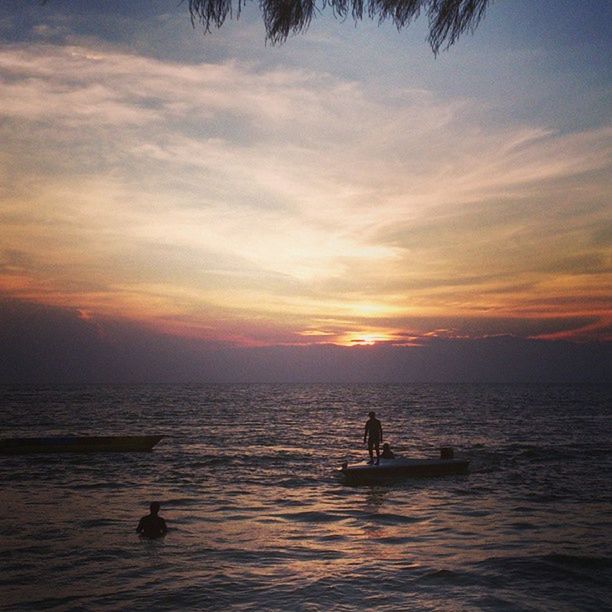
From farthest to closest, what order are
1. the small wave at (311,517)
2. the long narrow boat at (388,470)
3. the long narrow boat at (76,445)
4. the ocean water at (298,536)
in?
the long narrow boat at (76,445)
the long narrow boat at (388,470)
the small wave at (311,517)
the ocean water at (298,536)

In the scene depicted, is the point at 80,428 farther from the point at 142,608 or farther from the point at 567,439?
the point at 142,608

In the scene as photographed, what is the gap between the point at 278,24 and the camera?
4.20 m

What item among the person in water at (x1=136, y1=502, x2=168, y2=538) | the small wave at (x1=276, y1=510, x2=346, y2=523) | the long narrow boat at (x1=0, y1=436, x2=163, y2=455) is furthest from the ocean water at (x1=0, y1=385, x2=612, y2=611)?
the long narrow boat at (x1=0, y1=436, x2=163, y2=455)

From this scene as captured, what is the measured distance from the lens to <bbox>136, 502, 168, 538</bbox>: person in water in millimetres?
17469

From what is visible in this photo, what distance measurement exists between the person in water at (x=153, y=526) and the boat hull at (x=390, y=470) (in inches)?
441

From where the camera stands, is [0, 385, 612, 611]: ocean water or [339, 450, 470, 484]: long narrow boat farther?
[339, 450, 470, 484]: long narrow boat

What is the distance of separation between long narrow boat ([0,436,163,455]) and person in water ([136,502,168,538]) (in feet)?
79.8

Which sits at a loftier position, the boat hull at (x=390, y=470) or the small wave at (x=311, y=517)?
the boat hull at (x=390, y=470)

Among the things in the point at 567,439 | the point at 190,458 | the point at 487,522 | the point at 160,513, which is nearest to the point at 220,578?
the point at 160,513

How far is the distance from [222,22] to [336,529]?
17672 mm

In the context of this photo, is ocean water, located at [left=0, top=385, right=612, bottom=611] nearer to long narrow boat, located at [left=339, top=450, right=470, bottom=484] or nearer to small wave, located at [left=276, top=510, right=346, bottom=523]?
small wave, located at [left=276, top=510, right=346, bottom=523]

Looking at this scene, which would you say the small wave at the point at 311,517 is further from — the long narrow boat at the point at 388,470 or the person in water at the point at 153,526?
the long narrow boat at the point at 388,470

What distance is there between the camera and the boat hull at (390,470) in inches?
1056

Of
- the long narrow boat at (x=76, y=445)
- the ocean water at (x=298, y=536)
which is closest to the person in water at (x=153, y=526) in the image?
the ocean water at (x=298, y=536)
